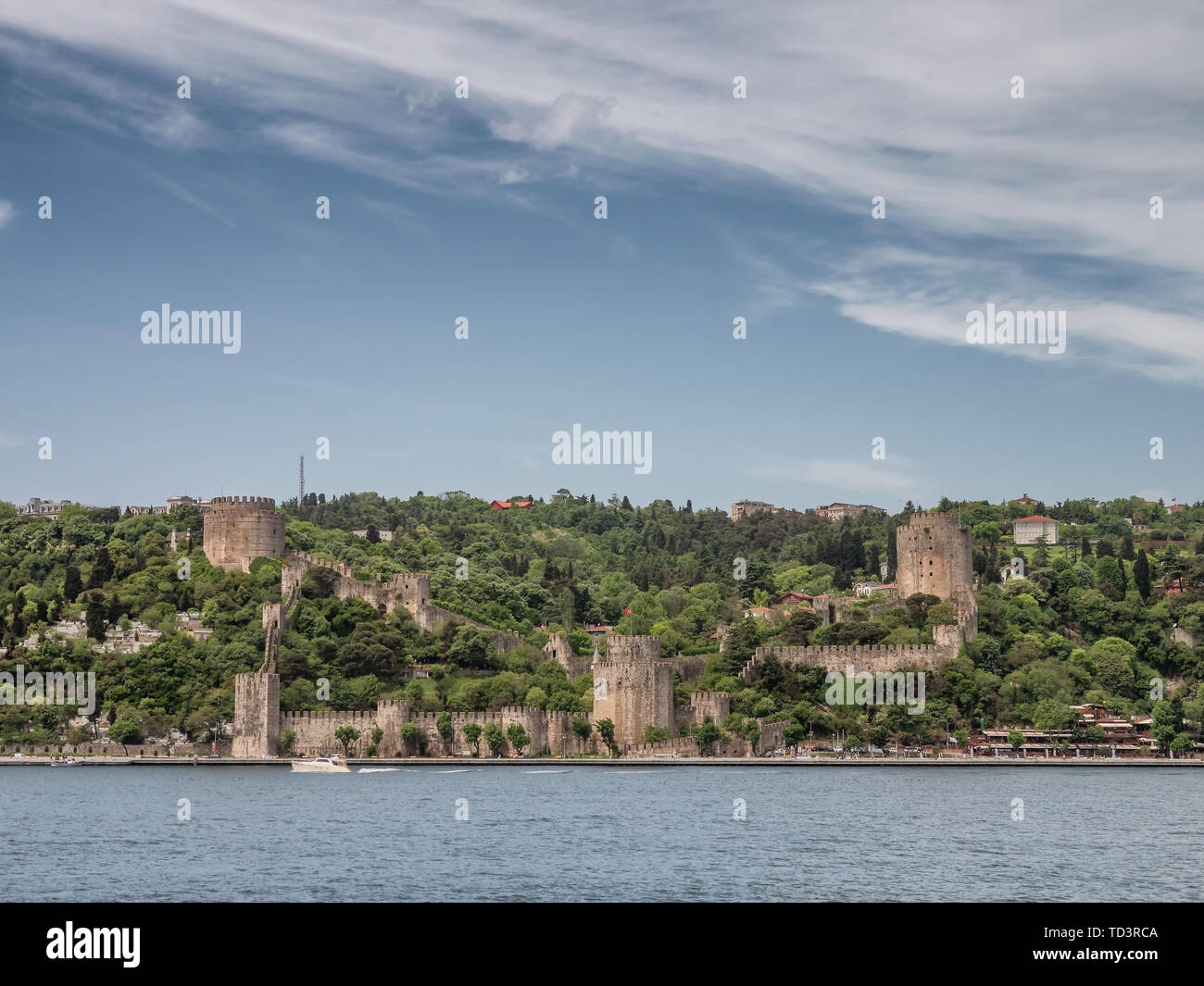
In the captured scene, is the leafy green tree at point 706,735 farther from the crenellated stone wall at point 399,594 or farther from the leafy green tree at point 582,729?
the crenellated stone wall at point 399,594

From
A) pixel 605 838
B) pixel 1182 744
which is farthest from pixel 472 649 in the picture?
pixel 605 838

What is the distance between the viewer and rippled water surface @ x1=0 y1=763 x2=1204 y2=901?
3231 cm

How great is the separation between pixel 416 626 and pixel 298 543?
17.6 m

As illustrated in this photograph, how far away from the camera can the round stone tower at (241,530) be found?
8050 centimetres

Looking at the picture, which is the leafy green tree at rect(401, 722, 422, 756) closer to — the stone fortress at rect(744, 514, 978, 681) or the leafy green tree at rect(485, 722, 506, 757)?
the leafy green tree at rect(485, 722, 506, 757)

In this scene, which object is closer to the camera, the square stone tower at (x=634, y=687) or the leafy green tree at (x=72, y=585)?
the square stone tower at (x=634, y=687)

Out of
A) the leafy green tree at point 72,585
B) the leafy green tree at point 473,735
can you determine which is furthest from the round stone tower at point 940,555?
the leafy green tree at point 72,585

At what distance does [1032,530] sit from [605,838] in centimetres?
9503

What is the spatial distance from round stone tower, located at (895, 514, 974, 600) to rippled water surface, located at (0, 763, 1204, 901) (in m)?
18.3

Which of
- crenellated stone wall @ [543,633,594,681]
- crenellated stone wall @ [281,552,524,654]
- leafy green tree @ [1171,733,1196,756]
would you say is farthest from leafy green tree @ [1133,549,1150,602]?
crenellated stone wall @ [281,552,524,654]

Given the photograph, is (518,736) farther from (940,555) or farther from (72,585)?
(72,585)

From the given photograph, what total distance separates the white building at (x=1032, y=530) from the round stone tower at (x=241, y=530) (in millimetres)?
67815

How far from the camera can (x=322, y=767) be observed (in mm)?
63438
